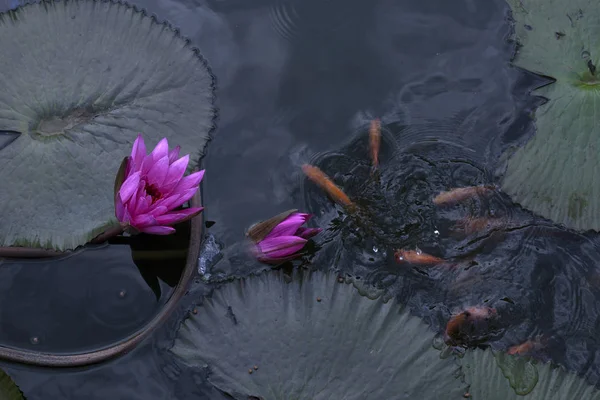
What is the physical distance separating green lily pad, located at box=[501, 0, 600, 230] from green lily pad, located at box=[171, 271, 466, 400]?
88 centimetres

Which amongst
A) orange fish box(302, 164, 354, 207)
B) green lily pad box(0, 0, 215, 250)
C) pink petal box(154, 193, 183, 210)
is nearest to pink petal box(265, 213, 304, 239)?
orange fish box(302, 164, 354, 207)

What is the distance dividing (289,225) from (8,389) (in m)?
1.19

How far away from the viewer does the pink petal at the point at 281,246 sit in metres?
2.52

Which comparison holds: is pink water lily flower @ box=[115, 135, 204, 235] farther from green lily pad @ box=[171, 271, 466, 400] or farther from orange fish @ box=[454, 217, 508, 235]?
orange fish @ box=[454, 217, 508, 235]

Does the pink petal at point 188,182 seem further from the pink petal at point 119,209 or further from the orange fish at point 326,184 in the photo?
the orange fish at point 326,184

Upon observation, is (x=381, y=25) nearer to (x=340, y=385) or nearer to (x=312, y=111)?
(x=312, y=111)

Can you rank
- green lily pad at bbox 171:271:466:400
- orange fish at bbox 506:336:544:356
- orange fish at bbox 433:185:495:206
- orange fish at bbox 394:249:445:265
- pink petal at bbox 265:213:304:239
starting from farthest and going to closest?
orange fish at bbox 433:185:495:206, orange fish at bbox 394:249:445:265, pink petal at bbox 265:213:304:239, orange fish at bbox 506:336:544:356, green lily pad at bbox 171:271:466:400

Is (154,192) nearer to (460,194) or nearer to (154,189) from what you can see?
(154,189)

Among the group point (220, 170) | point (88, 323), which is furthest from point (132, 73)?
point (88, 323)

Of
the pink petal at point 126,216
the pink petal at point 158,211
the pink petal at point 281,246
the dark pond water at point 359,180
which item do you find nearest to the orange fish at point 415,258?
the dark pond water at point 359,180

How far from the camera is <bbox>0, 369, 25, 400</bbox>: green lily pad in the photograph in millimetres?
2215

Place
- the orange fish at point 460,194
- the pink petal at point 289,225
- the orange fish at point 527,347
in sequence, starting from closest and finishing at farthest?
the orange fish at point 527,347
the pink petal at point 289,225
the orange fish at point 460,194

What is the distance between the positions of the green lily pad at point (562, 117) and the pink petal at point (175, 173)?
141 cm

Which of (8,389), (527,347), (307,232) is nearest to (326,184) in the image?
(307,232)
